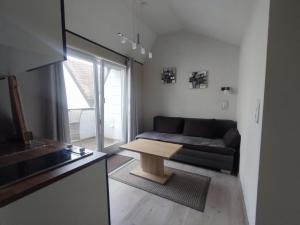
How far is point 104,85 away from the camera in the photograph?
3186 mm

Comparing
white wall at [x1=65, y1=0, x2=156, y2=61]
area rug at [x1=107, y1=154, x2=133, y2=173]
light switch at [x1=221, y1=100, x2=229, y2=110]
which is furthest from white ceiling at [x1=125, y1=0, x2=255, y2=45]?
area rug at [x1=107, y1=154, x2=133, y2=173]

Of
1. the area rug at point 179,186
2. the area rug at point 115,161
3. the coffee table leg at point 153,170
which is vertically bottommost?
the area rug at point 179,186

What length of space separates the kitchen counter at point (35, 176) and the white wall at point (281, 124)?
1251mm

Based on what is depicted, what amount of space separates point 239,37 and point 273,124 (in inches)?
87.5

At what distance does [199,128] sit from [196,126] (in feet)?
0.26

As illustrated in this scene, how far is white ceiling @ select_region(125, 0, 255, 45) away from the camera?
1.89 m

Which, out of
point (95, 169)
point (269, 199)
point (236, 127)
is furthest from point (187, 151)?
point (95, 169)

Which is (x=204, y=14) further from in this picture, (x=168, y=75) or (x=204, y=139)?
(x=204, y=139)

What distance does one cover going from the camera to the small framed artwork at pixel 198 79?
348 cm

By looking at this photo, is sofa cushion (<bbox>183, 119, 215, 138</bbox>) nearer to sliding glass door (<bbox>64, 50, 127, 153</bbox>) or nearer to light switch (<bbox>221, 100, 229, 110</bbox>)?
light switch (<bbox>221, 100, 229, 110</bbox>)

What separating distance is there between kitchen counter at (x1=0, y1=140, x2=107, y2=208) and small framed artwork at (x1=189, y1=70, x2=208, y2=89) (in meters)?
2.98

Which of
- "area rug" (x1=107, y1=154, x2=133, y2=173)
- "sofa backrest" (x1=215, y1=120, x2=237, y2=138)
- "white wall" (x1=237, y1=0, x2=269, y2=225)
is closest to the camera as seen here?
"white wall" (x1=237, y1=0, x2=269, y2=225)

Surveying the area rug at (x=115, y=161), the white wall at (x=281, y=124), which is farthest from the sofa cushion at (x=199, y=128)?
the white wall at (x=281, y=124)

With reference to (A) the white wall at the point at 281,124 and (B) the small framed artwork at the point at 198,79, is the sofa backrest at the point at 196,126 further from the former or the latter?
(A) the white wall at the point at 281,124
